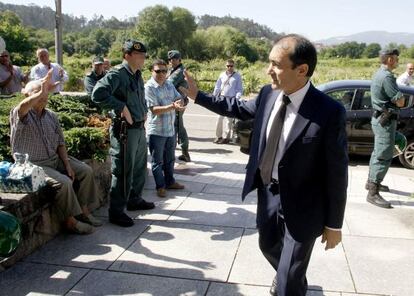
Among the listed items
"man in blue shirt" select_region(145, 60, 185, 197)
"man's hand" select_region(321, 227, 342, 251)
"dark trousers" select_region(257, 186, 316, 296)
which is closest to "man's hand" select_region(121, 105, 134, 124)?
"man in blue shirt" select_region(145, 60, 185, 197)

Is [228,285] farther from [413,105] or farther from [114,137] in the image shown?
[413,105]

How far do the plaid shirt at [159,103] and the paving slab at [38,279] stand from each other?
7.67 feet

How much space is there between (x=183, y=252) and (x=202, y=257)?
0.21 metres

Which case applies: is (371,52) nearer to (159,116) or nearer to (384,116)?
(384,116)

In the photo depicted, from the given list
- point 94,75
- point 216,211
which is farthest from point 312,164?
point 94,75

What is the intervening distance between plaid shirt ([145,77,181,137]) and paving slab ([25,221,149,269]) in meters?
1.43

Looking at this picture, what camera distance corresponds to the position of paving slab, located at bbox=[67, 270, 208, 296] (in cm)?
345

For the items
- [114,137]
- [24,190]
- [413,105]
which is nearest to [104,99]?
[114,137]

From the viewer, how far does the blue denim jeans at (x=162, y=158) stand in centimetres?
577

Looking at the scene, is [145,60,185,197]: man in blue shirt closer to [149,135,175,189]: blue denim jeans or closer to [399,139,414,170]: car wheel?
[149,135,175,189]: blue denim jeans

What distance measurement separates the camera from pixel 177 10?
102 meters

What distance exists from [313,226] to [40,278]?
7.77 ft

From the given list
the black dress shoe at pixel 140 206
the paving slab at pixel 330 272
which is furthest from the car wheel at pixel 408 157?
the black dress shoe at pixel 140 206

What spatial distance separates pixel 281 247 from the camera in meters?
2.99
